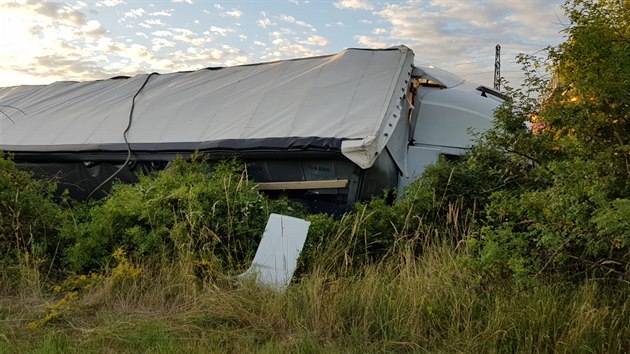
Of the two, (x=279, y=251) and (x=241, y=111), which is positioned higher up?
(x=241, y=111)

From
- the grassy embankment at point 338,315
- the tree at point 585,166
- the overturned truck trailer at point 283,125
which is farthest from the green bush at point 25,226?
the tree at point 585,166

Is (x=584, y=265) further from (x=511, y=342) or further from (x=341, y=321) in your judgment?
(x=341, y=321)

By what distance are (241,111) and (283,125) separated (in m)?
1.04

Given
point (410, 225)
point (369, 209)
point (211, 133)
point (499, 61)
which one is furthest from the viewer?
point (499, 61)

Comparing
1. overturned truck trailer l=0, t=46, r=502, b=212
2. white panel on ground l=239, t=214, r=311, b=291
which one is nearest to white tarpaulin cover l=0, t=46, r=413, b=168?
overturned truck trailer l=0, t=46, r=502, b=212

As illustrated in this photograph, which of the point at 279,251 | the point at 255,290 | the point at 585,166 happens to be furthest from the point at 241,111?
the point at 585,166

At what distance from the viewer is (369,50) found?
875 centimetres

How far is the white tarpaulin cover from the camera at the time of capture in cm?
717

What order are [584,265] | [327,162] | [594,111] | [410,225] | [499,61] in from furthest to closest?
[499,61], [327,162], [410,225], [584,265], [594,111]

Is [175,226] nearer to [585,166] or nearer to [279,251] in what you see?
[279,251]

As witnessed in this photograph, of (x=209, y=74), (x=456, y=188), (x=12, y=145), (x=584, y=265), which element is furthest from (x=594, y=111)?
(x=12, y=145)

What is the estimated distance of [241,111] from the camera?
8227mm

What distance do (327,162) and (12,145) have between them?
613 cm

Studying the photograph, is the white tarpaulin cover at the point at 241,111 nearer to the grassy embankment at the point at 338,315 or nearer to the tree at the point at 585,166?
the grassy embankment at the point at 338,315
